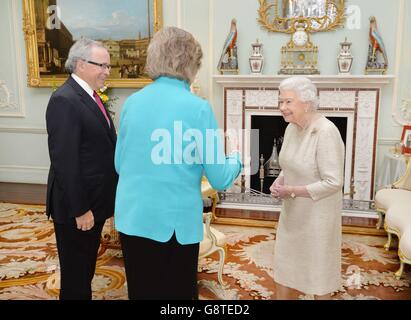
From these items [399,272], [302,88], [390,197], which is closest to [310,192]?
[302,88]

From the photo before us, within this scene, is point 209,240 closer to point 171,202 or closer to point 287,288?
point 287,288

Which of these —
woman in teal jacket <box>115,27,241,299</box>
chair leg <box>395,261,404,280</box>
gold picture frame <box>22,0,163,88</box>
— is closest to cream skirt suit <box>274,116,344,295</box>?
woman in teal jacket <box>115,27,241,299</box>

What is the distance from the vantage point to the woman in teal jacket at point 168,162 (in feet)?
5.54

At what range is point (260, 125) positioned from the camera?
5.68m

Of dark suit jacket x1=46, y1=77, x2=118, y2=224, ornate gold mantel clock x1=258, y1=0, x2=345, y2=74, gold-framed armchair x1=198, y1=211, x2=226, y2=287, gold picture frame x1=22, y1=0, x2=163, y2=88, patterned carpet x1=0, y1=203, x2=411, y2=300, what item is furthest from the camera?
gold picture frame x1=22, y1=0, x2=163, y2=88

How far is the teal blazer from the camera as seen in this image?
5.51 feet

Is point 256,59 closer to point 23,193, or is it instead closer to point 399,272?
point 399,272

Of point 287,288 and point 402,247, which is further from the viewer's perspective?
point 402,247

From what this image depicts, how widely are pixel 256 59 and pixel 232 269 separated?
2.90 m

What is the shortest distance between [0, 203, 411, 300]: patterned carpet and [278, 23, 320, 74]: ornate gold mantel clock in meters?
2.06

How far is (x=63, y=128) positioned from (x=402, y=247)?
2538mm

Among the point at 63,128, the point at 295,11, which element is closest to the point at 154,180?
the point at 63,128

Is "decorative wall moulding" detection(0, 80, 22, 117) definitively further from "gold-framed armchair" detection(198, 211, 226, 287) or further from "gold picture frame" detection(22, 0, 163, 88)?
"gold-framed armchair" detection(198, 211, 226, 287)

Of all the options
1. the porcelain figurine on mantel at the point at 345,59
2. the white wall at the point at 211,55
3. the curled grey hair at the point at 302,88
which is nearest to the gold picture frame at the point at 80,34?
the white wall at the point at 211,55
